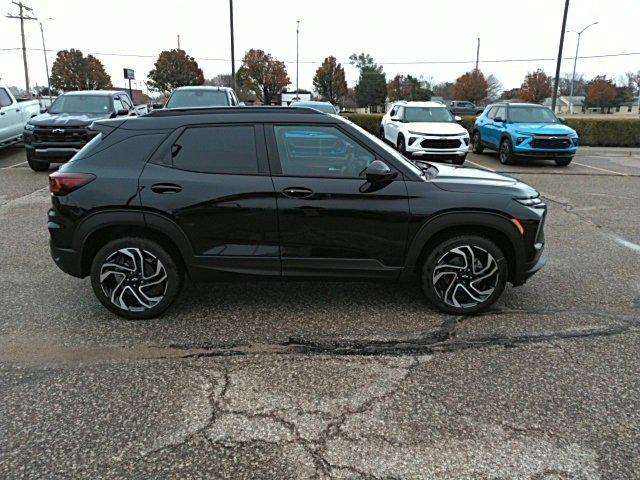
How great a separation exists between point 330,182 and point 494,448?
2146 mm

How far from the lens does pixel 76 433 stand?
2.71 meters

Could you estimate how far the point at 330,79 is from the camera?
2270 inches

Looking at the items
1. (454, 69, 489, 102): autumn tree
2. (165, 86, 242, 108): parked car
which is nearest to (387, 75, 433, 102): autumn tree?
(454, 69, 489, 102): autumn tree

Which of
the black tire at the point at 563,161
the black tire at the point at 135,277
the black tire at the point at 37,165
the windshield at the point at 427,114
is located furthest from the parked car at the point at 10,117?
the black tire at the point at 563,161

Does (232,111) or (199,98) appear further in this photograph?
(199,98)

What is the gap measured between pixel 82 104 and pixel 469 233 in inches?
441

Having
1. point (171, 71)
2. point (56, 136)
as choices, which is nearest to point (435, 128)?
point (56, 136)

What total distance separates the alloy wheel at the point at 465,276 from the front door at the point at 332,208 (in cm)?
39

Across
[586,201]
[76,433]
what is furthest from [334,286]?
[586,201]

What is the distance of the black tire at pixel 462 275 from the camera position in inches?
159

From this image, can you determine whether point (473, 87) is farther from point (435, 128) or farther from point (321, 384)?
point (321, 384)

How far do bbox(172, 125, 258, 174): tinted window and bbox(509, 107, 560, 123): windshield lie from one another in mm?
12291

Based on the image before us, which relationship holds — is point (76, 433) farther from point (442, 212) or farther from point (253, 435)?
point (442, 212)

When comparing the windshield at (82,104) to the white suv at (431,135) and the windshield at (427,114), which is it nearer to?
the white suv at (431,135)
